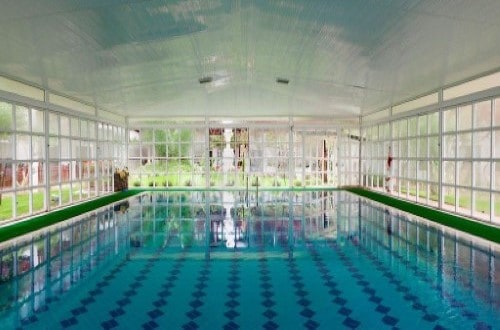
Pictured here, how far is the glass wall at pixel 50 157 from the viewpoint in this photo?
943 centimetres

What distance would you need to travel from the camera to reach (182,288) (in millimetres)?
5191

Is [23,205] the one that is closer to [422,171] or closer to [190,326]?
[190,326]

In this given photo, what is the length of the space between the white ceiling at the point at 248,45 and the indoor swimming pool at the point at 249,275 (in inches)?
143

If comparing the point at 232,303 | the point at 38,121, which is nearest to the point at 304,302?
the point at 232,303

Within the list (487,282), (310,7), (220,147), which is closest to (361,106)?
(220,147)

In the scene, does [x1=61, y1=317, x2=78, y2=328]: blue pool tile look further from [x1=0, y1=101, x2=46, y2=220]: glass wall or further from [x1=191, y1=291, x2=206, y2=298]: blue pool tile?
[x1=0, y1=101, x2=46, y2=220]: glass wall

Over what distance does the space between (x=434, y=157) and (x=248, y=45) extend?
6.35m

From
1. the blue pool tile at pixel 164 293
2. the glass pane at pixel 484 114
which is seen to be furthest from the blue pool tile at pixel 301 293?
the glass pane at pixel 484 114

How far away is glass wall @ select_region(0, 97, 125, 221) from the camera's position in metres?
9.43

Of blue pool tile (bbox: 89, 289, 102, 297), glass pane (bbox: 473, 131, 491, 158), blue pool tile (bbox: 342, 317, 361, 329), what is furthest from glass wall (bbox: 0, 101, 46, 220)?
glass pane (bbox: 473, 131, 491, 158)

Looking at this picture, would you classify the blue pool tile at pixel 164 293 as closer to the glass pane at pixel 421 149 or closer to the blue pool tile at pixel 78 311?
the blue pool tile at pixel 78 311

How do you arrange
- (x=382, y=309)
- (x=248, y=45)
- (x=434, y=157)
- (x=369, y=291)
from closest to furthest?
(x=382, y=309)
(x=369, y=291)
(x=248, y=45)
(x=434, y=157)

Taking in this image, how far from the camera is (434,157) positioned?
37.9ft

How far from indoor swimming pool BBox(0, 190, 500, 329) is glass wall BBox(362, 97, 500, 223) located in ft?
5.91
